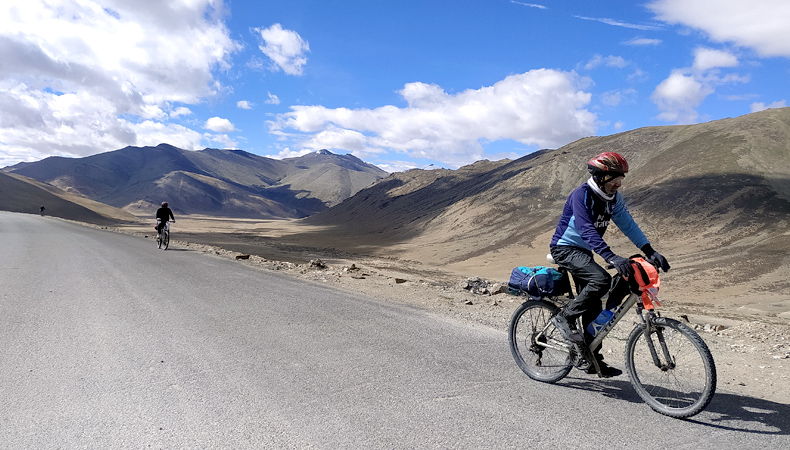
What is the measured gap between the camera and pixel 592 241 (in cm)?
407

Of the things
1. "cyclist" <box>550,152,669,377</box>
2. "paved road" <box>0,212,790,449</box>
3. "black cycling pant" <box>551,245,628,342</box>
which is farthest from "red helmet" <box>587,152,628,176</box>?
"paved road" <box>0,212,790,449</box>

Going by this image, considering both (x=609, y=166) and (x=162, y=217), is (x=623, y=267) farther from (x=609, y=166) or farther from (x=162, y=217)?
(x=162, y=217)

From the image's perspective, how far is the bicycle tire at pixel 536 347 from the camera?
4.65m

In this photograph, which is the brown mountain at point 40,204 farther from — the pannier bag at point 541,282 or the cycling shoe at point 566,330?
the cycling shoe at point 566,330

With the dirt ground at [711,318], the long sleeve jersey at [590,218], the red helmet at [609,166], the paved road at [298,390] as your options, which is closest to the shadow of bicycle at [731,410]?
the paved road at [298,390]

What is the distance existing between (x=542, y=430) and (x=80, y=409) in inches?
142

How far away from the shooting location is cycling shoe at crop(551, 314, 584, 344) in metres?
4.36

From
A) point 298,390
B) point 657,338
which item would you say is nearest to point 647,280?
point 657,338

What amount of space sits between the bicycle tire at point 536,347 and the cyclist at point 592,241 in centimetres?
23

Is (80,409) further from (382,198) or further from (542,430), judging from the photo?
(382,198)

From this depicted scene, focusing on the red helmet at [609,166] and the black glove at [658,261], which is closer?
the black glove at [658,261]

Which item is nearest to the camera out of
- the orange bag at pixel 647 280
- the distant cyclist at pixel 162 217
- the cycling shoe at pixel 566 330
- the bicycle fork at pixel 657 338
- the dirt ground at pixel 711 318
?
the orange bag at pixel 647 280

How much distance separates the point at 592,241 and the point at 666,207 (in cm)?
3228

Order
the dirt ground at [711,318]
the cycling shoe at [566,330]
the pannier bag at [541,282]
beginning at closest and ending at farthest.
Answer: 1. the cycling shoe at [566,330]
2. the pannier bag at [541,282]
3. the dirt ground at [711,318]
